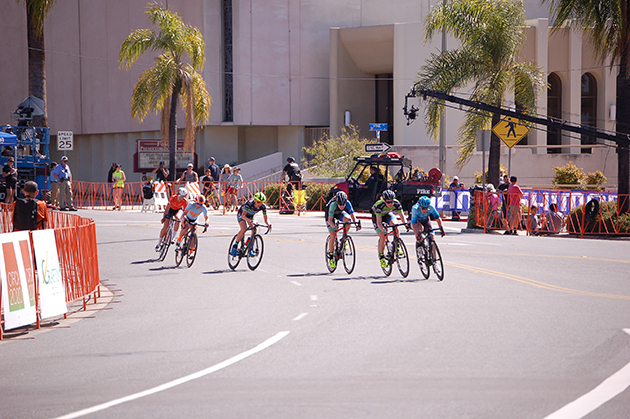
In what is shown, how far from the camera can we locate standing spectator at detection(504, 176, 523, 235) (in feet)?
74.7

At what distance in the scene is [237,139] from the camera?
49438 mm

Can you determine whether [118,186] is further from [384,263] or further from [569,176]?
[384,263]

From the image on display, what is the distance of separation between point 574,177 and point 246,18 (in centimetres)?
2186

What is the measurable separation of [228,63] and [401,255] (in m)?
35.0

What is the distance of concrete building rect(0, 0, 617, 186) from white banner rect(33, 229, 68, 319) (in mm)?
30069

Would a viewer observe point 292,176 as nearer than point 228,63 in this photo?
Yes

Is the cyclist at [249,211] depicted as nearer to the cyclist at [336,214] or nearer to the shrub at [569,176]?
the cyclist at [336,214]

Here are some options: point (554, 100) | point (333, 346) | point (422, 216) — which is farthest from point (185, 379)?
point (554, 100)

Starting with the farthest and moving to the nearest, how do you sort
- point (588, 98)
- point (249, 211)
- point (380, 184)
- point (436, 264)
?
point (588, 98), point (380, 184), point (249, 211), point (436, 264)

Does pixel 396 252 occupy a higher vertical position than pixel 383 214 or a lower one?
lower

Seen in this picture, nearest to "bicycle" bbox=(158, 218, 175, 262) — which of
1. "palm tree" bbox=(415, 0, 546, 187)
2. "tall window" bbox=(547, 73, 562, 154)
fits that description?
"palm tree" bbox=(415, 0, 546, 187)

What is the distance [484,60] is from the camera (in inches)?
1077

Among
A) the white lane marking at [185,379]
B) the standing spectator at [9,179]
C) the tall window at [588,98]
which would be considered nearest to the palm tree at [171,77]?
the standing spectator at [9,179]

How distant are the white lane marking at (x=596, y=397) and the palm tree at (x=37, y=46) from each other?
1054 inches
